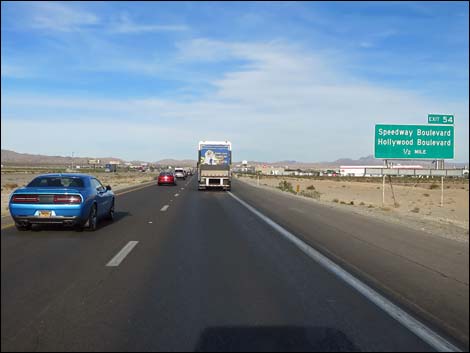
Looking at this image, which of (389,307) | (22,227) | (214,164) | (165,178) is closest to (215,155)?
(214,164)

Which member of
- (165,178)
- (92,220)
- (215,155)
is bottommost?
(165,178)

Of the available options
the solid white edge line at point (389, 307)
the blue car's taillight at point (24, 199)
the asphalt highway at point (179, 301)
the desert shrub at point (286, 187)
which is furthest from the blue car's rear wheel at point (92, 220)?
the desert shrub at point (286, 187)

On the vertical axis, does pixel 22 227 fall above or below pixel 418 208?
above

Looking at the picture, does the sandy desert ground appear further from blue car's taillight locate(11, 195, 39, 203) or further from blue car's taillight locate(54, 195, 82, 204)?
blue car's taillight locate(11, 195, 39, 203)

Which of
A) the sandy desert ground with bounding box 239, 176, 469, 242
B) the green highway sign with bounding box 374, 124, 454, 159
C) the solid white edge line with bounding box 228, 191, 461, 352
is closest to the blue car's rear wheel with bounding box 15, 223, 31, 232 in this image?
the solid white edge line with bounding box 228, 191, 461, 352

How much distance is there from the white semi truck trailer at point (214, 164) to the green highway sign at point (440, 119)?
17.8m

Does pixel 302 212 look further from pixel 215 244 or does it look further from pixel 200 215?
pixel 215 244

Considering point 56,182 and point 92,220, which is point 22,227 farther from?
point 92,220

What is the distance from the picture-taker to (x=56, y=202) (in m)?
12.8

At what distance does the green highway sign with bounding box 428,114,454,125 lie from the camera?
3222 cm

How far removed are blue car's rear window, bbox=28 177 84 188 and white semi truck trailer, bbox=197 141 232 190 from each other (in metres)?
29.6

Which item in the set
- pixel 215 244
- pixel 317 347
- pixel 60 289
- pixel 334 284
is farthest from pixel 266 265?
pixel 317 347

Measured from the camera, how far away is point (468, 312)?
7203 mm

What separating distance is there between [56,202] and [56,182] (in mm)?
1453
